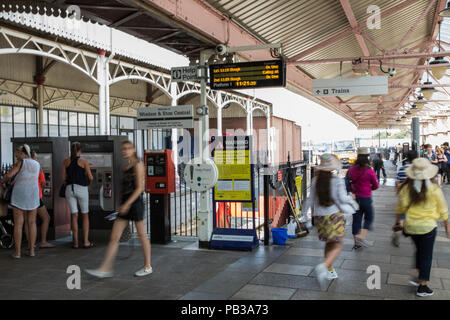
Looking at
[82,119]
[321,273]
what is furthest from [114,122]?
[321,273]

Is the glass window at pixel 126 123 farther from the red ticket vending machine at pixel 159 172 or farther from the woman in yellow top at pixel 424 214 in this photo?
the woman in yellow top at pixel 424 214

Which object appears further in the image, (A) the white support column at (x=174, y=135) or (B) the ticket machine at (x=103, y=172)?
(A) the white support column at (x=174, y=135)

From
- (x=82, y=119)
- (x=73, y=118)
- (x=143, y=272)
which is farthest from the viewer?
(x=82, y=119)

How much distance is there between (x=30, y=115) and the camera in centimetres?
2248

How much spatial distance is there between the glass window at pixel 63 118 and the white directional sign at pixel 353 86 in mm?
16452

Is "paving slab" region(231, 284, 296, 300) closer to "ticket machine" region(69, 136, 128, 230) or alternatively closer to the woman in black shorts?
the woman in black shorts

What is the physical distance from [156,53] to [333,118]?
2463 cm

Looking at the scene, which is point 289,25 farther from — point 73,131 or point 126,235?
point 73,131

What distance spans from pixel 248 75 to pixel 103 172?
3.07 meters

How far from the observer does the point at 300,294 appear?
476cm

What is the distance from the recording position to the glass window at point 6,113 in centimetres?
2118

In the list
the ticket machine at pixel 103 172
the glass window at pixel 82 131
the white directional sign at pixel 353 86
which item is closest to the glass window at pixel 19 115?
the glass window at pixel 82 131

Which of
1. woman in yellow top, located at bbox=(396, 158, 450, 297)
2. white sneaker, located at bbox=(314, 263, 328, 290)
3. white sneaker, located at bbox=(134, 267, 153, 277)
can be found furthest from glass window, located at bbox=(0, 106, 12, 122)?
woman in yellow top, located at bbox=(396, 158, 450, 297)

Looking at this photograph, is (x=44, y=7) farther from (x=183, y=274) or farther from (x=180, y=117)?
(x=183, y=274)
